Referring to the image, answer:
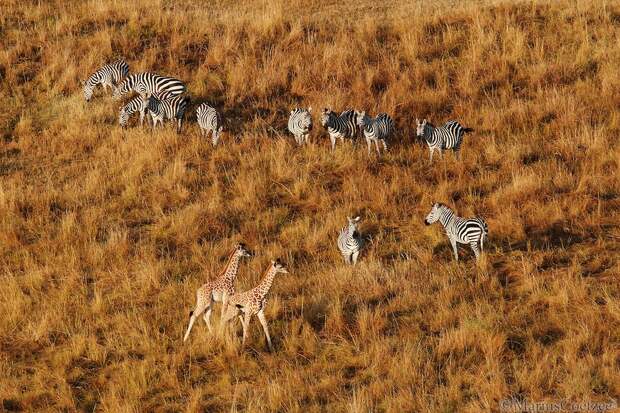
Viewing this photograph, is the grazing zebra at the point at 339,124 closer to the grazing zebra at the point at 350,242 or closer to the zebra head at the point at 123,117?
the zebra head at the point at 123,117

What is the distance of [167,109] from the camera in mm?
16781

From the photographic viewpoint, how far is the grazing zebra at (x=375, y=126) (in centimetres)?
1542

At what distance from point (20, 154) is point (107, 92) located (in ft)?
9.50

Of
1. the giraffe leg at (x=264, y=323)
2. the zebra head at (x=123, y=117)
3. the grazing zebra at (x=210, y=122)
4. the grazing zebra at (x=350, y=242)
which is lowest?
the giraffe leg at (x=264, y=323)

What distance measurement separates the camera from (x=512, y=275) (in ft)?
37.4

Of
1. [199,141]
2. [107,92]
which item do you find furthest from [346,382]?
[107,92]

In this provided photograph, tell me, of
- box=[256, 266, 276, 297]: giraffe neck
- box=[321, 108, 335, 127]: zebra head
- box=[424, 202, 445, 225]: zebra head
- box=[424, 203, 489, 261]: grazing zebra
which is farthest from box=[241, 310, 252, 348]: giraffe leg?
box=[321, 108, 335, 127]: zebra head

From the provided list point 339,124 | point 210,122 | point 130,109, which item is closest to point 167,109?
point 130,109

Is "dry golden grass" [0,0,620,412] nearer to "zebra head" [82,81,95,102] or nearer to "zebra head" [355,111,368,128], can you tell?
"zebra head" [82,81,95,102]

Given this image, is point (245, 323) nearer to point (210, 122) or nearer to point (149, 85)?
point (210, 122)

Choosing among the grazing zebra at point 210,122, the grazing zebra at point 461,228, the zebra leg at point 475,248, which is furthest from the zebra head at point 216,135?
the zebra leg at point 475,248

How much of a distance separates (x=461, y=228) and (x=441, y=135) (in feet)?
12.8

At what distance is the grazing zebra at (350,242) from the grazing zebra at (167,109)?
6178 millimetres

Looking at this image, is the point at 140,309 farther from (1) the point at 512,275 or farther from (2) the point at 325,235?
(1) the point at 512,275
